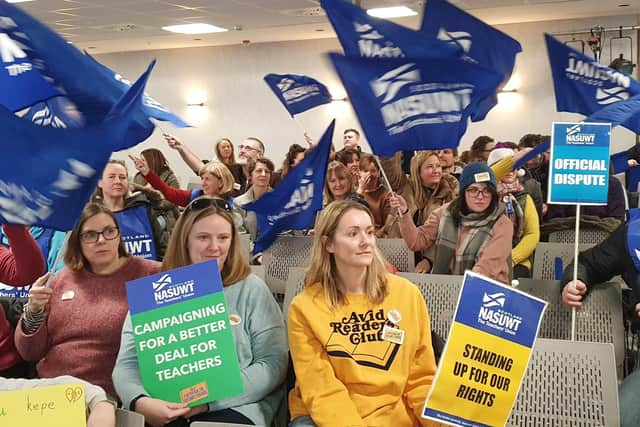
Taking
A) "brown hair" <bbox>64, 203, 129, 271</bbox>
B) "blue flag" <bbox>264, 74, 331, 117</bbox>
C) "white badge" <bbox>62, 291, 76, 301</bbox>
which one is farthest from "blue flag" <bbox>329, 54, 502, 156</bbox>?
"blue flag" <bbox>264, 74, 331, 117</bbox>

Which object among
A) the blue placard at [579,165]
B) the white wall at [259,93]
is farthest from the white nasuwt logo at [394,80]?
the white wall at [259,93]

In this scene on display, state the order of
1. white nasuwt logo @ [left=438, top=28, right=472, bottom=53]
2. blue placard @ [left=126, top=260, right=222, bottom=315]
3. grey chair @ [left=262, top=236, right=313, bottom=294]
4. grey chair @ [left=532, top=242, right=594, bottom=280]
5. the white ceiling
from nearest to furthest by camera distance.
A: blue placard @ [left=126, top=260, right=222, bottom=315], white nasuwt logo @ [left=438, top=28, right=472, bottom=53], grey chair @ [left=532, top=242, right=594, bottom=280], grey chair @ [left=262, top=236, right=313, bottom=294], the white ceiling

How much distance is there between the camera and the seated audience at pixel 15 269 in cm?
301

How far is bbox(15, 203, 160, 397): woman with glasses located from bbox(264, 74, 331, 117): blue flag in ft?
11.8

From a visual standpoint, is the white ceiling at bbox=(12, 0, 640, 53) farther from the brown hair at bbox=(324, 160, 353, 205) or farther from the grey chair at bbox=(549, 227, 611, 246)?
the grey chair at bbox=(549, 227, 611, 246)

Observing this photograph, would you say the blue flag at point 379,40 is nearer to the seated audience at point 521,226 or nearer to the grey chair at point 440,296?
the grey chair at point 440,296

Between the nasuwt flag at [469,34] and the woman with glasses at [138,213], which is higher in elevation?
the nasuwt flag at [469,34]

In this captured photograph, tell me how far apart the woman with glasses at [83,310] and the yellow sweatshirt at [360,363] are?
83 cm

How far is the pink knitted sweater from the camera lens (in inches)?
128

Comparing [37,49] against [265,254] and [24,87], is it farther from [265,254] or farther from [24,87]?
[265,254]

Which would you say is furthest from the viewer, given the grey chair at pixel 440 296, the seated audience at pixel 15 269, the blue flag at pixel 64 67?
the grey chair at pixel 440 296

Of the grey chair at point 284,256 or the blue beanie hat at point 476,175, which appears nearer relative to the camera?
the blue beanie hat at point 476,175

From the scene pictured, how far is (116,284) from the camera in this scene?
3355 millimetres

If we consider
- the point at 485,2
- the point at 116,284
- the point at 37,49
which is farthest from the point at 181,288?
the point at 485,2
